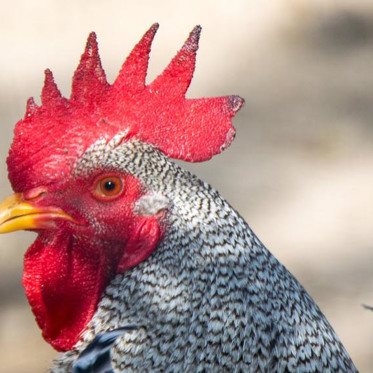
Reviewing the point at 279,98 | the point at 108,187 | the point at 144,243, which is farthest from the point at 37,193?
the point at 279,98

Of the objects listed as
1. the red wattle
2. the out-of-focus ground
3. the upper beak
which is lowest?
the red wattle

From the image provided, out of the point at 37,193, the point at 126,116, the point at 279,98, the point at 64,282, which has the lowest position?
the point at 64,282

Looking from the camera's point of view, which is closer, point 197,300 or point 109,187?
point 197,300

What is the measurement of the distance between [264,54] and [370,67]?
0.67 m

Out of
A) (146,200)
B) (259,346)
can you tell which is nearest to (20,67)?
(146,200)

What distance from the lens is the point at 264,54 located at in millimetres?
4891

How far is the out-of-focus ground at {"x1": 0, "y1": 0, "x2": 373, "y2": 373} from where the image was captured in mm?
4410

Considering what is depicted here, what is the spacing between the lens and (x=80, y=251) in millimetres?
2344

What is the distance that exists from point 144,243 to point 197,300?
218 millimetres

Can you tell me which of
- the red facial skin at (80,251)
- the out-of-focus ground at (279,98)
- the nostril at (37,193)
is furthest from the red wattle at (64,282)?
the out-of-focus ground at (279,98)

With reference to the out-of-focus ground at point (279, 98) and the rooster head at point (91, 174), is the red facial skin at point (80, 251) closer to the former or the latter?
the rooster head at point (91, 174)

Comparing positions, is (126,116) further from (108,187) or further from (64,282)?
(64,282)

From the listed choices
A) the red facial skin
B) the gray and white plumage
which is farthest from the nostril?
the gray and white plumage

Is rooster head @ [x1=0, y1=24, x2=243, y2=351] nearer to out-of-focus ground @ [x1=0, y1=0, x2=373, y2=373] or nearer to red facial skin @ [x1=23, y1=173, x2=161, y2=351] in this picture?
red facial skin @ [x1=23, y1=173, x2=161, y2=351]
